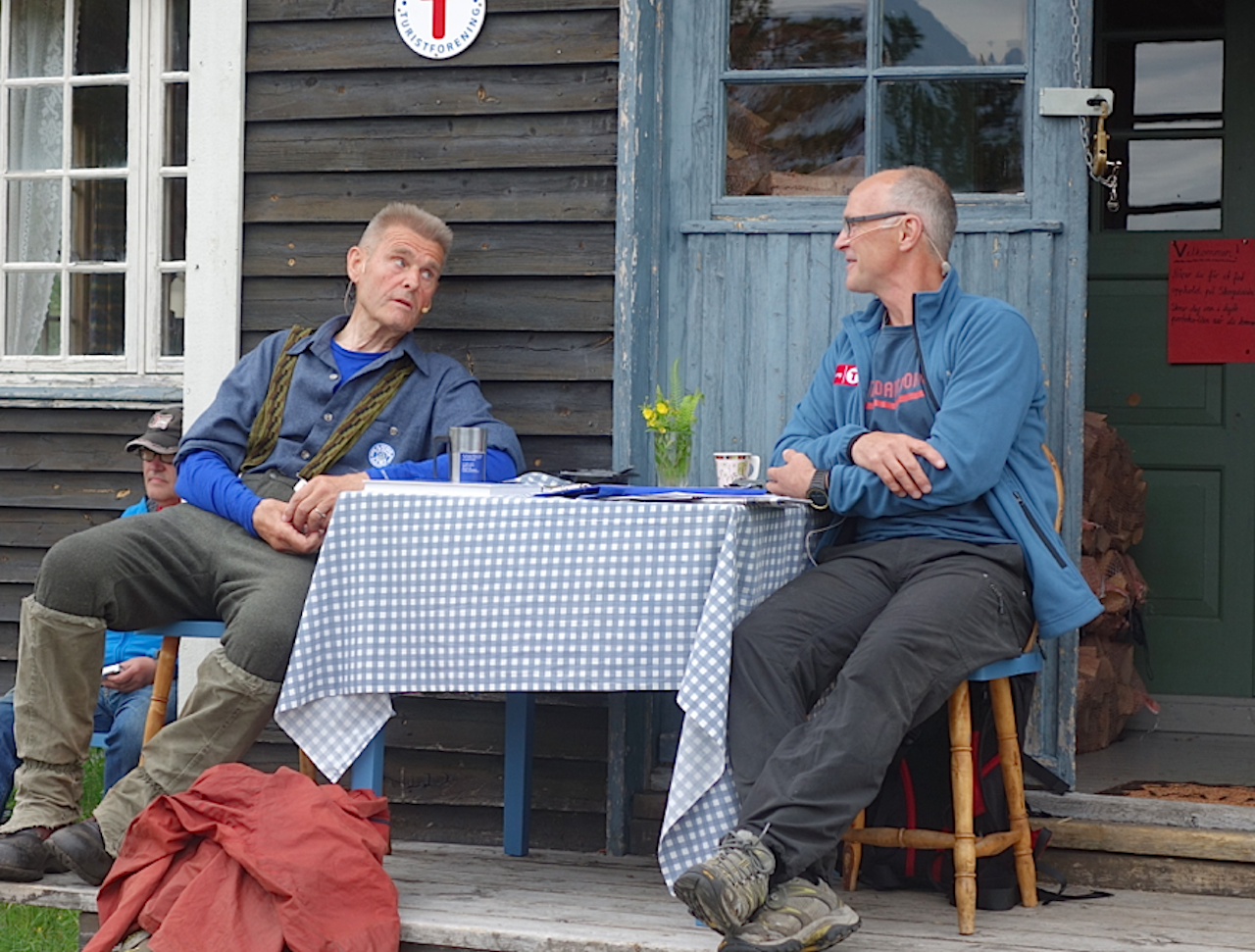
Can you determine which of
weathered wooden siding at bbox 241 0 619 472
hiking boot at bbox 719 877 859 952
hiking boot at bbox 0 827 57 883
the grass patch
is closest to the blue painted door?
weathered wooden siding at bbox 241 0 619 472

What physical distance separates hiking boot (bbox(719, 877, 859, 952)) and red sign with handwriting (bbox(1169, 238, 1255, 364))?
2.99 m

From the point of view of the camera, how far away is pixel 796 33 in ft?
12.5

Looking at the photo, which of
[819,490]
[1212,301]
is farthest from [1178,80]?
[819,490]

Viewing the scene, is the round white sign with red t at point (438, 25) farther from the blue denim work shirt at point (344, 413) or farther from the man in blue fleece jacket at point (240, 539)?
the blue denim work shirt at point (344, 413)

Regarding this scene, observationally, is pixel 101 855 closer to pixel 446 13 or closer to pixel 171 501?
pixel 171 501

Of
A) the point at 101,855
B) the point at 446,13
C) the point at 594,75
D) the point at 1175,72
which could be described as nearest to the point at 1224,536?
the point at 1175,72

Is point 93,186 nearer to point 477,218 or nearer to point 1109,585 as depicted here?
point 477,218

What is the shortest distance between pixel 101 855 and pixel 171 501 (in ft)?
4.06

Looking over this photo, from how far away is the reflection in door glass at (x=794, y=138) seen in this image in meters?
3.76

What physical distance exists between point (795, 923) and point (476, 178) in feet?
7.13

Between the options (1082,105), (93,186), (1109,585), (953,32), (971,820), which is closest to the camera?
(971,820)

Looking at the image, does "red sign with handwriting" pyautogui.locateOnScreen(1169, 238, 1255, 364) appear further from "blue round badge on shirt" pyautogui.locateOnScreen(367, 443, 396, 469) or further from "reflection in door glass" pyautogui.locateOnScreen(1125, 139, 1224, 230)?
"blue round badge on shirt" pyautogui.locateOnScreen(367, 443, 396, 469)

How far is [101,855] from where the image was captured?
9.90 ft

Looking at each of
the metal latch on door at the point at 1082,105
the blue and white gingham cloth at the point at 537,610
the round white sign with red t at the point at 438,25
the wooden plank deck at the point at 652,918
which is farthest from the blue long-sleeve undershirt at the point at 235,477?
the metal latch on door at the point at 1082,105
